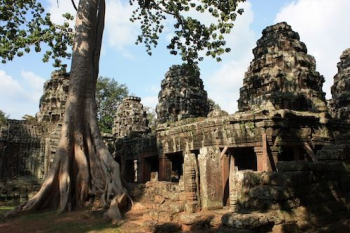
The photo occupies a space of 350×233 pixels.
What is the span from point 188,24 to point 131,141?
29.7 ft

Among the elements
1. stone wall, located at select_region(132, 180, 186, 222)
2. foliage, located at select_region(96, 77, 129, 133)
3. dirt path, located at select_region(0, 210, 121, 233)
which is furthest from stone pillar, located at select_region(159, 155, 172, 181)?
foliage, located at select_region(96, 77, 129, 133)

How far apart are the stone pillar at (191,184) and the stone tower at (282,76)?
7.97 meters

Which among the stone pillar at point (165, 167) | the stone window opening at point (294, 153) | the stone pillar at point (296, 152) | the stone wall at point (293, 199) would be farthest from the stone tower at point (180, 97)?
the stone wall at point (293, 199)

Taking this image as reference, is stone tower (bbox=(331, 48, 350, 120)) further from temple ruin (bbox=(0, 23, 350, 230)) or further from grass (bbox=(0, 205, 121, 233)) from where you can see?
grass (bbox=(0, 205, 121, 233))

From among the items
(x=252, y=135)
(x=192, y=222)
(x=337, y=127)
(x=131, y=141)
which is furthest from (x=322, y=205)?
(x=131, y=141)

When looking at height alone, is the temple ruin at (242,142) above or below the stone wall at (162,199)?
above

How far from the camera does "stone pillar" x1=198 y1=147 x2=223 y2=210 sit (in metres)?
7.51

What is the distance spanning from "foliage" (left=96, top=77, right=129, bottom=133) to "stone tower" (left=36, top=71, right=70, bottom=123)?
1507 centimetres

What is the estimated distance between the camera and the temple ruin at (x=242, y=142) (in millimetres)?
5105

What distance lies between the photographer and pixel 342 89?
2120cm

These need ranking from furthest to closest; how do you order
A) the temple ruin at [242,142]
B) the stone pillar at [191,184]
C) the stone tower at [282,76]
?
1. the stone tower at [282,76]
2. the stone pillar at [191,184]
3. the temple ruin at [242,142]

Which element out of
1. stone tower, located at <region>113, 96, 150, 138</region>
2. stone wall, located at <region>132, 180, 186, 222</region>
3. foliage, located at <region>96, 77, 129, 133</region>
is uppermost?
foliage, located at <region>96, 77, 129, 133</region>

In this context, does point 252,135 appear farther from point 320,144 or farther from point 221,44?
point 221,44

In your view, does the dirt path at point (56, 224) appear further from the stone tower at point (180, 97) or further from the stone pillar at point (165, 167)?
the stone tower at point (180, 97)
